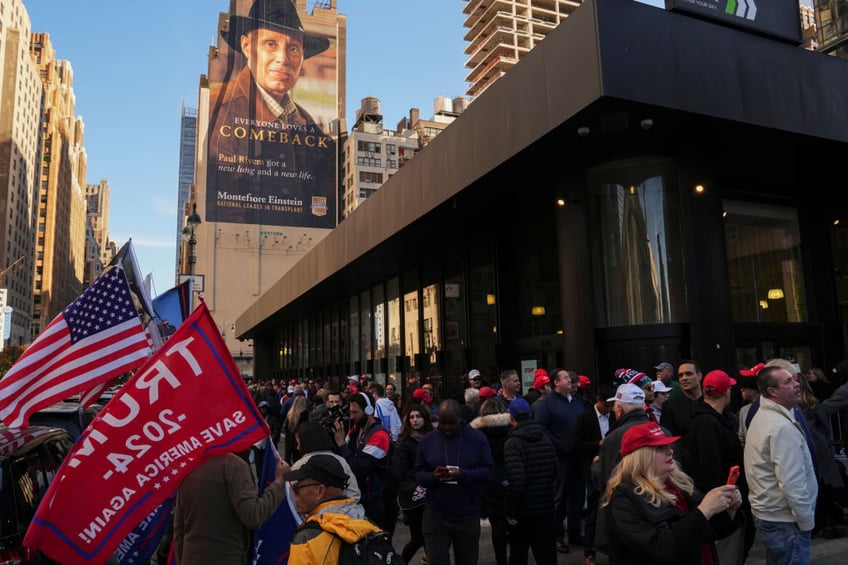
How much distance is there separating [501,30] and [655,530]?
123 meters

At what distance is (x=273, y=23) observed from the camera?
9712cm

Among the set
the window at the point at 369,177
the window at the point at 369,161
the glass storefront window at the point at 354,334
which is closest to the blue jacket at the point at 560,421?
the glass storefront window at the point at 354,334

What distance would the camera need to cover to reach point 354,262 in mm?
19734

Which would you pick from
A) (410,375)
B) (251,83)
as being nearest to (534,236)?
(410,375)

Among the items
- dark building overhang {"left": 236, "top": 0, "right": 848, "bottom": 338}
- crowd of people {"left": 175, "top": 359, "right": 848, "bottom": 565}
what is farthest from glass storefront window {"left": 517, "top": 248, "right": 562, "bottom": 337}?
crowd of people {"left": 175, "top": 359, "right": 848, "bottom": 565}

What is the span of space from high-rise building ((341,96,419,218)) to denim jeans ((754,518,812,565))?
303ft

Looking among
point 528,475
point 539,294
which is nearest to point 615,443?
point 528,475

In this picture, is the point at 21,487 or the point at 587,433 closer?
the point at 21,487

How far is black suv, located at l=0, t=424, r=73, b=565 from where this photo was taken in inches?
171

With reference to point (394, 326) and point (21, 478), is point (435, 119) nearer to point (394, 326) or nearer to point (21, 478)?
point (394, 326)

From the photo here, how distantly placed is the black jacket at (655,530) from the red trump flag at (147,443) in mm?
2067

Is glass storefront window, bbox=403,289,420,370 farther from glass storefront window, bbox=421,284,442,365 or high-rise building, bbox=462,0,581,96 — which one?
high-rise building, bbox=462,0,581,96

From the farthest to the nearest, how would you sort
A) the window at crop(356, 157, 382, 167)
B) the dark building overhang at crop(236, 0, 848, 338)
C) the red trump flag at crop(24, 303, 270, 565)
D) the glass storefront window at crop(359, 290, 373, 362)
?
the window at crop(356, 157, 382, 167) < the glass storefront window at crop(359, 290, 373, 362) < the dark building overhang at crop(236, 0, 848, 338) < the red trump flag at crop(24, 303, 270, 565)

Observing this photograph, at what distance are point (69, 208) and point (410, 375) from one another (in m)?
156
